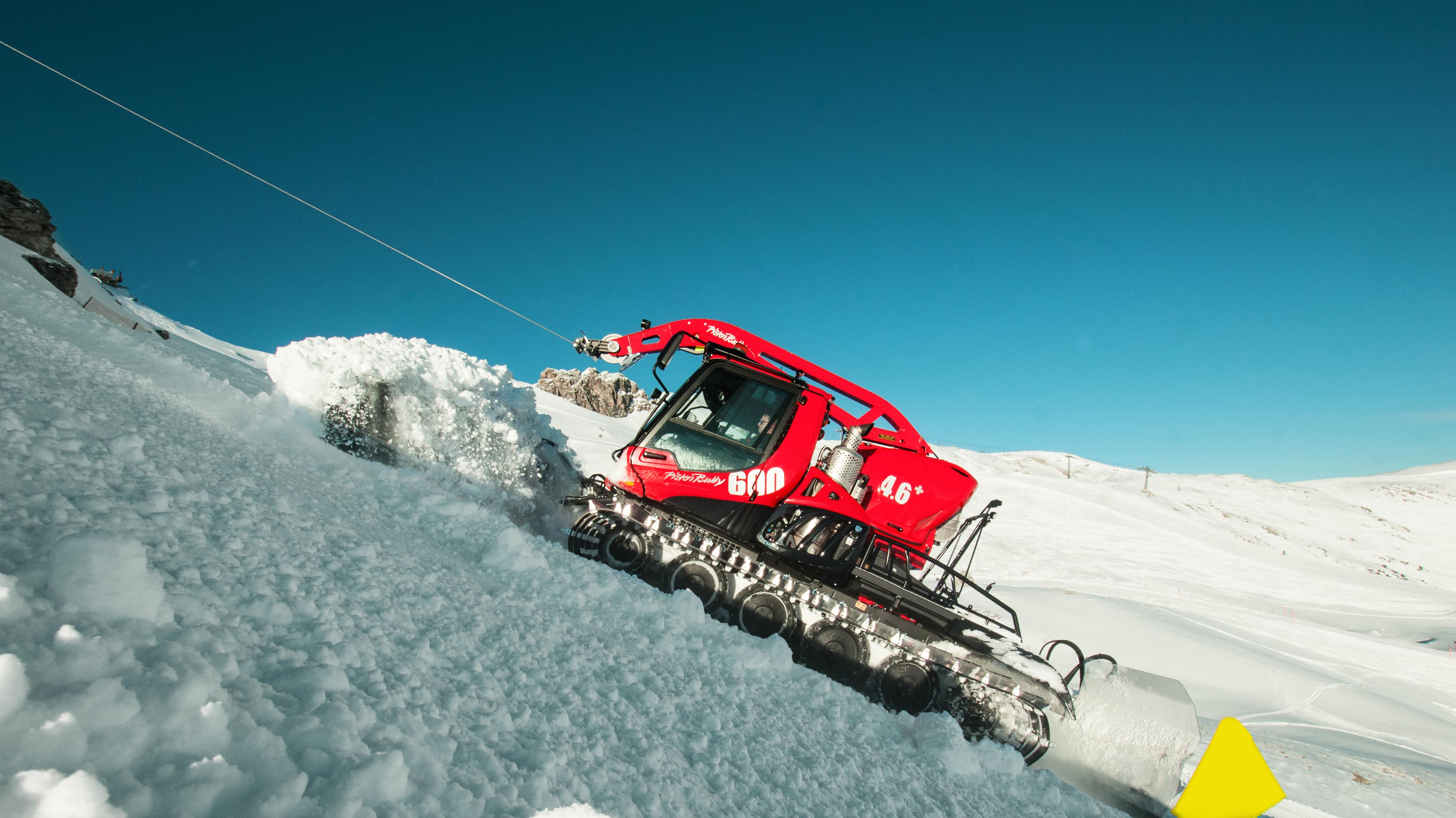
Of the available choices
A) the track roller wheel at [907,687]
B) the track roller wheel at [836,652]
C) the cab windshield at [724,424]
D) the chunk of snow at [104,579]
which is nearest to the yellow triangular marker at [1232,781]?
the track roller wheel at [907,687]

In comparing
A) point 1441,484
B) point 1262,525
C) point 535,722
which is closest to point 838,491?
point 535,722

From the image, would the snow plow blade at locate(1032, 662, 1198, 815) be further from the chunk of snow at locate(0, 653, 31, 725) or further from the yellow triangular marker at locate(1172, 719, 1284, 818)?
the chunk of snow at locate(0, 653, 31, 725)

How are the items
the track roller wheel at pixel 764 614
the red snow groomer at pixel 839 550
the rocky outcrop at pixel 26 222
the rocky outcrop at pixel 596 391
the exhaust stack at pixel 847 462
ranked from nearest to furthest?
the red snow groomer at pixel 839 550 → the track roller wheel at pixel 764 614 → the exhaust stack at pixel 847 462 → the rocky outcrop at pixel 26 222 → the rocky outcrop at pixel 596 391

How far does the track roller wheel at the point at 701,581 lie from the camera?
5.16m

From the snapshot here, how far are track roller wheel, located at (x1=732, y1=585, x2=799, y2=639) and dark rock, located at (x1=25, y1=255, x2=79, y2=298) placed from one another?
9.10 metres

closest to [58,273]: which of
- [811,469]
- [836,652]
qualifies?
[811,469]

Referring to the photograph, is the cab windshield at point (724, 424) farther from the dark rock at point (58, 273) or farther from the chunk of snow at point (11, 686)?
the dark rock at point (58, 273)

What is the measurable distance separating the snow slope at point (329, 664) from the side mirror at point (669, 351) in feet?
7.42

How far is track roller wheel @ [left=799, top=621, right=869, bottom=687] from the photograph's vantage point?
15.7 ft

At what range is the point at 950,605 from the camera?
5746 mm

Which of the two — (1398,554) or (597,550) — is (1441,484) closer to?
(1398,554)

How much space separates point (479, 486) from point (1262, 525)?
45792 mm

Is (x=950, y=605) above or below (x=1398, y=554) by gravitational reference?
below

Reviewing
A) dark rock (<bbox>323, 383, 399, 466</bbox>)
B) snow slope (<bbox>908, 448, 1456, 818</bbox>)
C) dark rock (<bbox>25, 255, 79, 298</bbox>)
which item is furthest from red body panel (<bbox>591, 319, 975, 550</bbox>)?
dark rock (<bbox>25, 255, 79, 298</bbox>)
